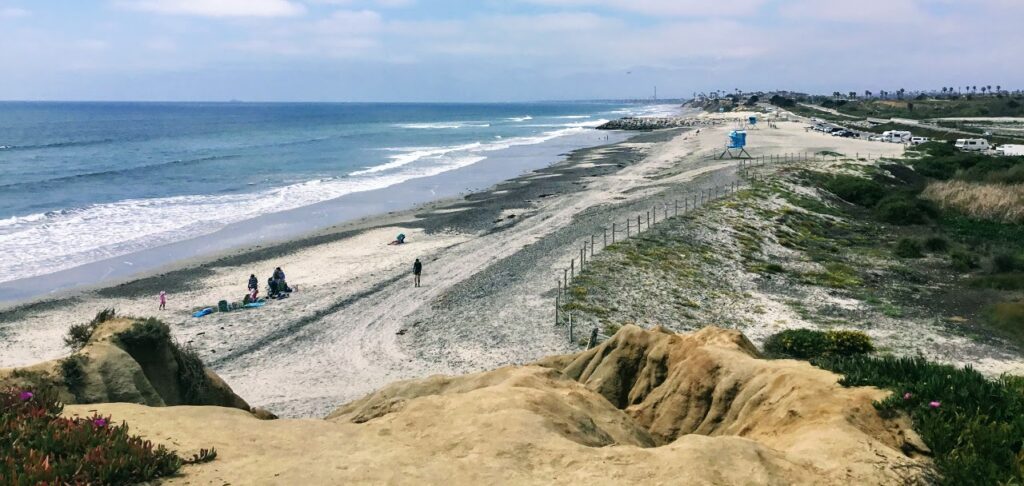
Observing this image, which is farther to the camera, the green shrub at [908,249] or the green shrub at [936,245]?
the green shrub at [936,245]

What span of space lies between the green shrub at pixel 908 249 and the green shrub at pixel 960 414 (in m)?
27.9

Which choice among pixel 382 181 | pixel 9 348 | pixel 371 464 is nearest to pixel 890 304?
pixel 371 464

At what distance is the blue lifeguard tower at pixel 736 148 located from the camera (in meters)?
74.4

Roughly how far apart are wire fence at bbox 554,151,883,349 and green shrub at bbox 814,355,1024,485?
37.0ft

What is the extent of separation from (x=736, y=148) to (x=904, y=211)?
3343 centimetres

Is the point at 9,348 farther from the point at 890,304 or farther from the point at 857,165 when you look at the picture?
the point at 857,165

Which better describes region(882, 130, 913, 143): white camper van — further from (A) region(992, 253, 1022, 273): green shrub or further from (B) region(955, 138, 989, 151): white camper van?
(A) region(992, 253, 1022, 273): green shrub

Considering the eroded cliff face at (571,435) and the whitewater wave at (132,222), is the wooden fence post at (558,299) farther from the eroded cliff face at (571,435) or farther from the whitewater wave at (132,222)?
the whitewater wave at (132,222)

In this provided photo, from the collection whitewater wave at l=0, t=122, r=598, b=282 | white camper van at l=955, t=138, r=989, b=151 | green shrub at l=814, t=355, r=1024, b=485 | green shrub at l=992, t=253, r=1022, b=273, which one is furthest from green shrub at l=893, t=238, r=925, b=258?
white camper van at l=955, t=138, r=989, b=151

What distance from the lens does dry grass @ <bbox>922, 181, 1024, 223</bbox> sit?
43.8 m

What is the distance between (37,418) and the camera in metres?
8.87

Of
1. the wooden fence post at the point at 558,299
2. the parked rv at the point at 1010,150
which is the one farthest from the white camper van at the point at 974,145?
the wooden fence post at the point at 558,299

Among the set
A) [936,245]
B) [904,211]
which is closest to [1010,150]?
[904,211]

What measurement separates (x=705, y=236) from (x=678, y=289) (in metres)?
9.16
